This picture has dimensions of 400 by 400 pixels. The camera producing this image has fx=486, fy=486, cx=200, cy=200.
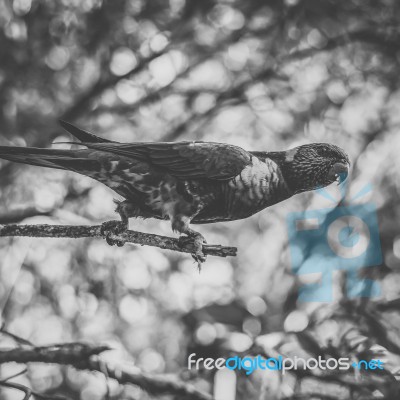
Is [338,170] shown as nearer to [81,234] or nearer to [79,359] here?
[81,234]

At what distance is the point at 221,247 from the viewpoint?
7.56 feet

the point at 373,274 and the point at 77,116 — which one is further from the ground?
the point at 77,116

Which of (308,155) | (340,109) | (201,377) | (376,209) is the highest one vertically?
(340,109)

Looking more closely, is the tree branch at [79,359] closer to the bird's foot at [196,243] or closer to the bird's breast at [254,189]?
the bird's foot at [196,243]

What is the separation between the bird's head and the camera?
294cm

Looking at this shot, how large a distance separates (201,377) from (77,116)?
113 inches

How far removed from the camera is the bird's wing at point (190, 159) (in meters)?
2.83

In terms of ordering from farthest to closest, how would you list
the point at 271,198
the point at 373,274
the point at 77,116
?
1. the point at 77,116
2. the point at 373,274
3. the point at 271,198

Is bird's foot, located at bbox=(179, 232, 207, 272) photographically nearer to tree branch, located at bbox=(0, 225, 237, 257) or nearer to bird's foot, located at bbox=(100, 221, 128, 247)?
tree branch, located at bbox=(0, 225, 237, 257)

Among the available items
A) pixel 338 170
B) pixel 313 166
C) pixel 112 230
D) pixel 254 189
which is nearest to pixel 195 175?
pixel 254 189

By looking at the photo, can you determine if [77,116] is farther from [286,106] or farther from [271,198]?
[271,198]

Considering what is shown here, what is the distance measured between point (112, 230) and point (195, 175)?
22.9 inches

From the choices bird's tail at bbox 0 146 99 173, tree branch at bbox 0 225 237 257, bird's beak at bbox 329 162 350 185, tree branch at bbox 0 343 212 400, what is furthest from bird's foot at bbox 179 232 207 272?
bird's beak at bbox 329 162 350 185

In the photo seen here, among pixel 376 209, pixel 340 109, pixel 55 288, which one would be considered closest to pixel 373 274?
pixel 376 209
